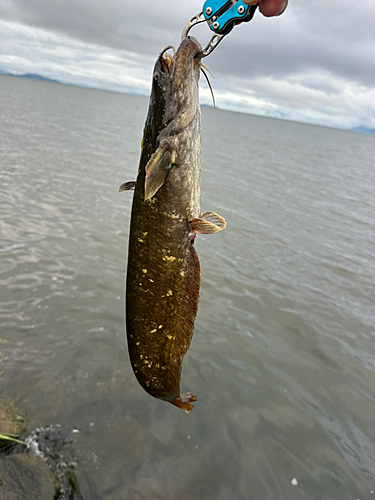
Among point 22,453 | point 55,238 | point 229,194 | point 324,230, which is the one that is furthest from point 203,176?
Answer: point 22,453

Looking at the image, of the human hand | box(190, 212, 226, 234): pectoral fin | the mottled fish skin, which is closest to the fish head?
the mottled fish skin

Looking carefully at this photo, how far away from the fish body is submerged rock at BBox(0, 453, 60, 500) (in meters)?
2.43

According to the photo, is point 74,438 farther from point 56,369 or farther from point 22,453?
point 56,369

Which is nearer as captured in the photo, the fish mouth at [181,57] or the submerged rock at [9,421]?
the fish mouth at [181,57]

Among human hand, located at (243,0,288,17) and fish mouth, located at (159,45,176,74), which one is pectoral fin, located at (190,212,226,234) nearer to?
fish mouth, located at (159,45,176,74)

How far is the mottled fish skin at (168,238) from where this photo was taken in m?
2.42

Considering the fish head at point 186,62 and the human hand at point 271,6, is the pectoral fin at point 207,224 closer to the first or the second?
the fish head at point 186,62

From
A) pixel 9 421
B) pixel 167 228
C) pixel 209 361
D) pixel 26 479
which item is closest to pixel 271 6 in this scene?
pixel 167 228

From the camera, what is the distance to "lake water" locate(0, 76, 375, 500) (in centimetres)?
494

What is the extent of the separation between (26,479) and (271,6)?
5.17 meters

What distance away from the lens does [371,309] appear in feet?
31.2

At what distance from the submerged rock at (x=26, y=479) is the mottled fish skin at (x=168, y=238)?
243 cm

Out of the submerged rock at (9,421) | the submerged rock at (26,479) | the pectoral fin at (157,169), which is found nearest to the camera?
the pectoral fin at (157,169)

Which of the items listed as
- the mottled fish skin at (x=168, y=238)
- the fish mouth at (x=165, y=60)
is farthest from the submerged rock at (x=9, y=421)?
the fish mouth at (x=165, y=60)
